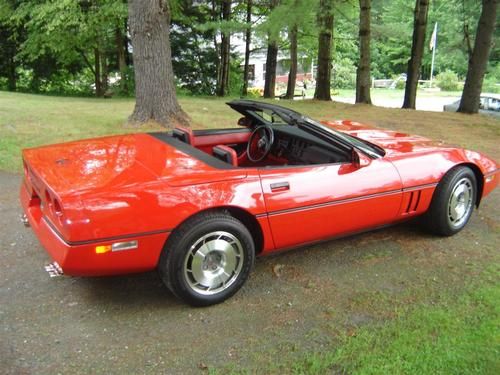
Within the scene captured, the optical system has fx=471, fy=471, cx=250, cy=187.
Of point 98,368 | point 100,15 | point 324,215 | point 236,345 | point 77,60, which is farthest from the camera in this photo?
point 77,60

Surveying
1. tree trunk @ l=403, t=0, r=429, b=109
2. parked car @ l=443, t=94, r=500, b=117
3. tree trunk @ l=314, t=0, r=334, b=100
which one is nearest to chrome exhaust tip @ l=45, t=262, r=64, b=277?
tree trunk @ l=314, t=0, r=334, b=100

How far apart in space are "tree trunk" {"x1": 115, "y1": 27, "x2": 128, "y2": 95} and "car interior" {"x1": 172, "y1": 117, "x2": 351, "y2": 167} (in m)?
17.5

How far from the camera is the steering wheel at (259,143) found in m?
4.16

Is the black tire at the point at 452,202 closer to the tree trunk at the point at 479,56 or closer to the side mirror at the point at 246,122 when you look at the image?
the side mirror at the point at 246,122

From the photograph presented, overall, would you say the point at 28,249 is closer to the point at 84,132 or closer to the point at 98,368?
the point at 98,368

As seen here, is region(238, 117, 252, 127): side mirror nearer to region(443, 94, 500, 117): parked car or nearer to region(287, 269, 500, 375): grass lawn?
region(287, 269, 500, 375): grass lawn

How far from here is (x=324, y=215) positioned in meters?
3.34

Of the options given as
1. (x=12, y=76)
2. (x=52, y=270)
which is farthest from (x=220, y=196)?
(x=12, y=76)

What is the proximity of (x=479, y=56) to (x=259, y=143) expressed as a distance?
10.2 m

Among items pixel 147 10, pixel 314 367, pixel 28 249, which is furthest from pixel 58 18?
pixel 314 367

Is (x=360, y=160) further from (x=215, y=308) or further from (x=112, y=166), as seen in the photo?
(x=112, y=166)

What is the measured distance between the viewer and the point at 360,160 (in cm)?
350

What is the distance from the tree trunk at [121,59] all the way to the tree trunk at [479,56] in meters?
14.0

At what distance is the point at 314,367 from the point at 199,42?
22.9m
